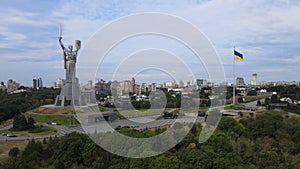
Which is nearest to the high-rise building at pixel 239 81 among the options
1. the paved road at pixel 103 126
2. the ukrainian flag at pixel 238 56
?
the ukrainian flag at pixel 238 56

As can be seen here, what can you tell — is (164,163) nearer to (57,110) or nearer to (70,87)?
(57,110)

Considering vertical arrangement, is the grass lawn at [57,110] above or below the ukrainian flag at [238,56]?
below

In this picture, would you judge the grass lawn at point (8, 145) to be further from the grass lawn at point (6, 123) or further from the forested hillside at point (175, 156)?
the grass lawn at point (6, 123)

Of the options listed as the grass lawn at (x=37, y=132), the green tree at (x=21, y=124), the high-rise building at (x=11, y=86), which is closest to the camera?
the grass lawn at (x=37, y=132)

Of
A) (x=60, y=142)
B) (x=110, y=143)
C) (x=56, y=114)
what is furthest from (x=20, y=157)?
(x=56, y=114)

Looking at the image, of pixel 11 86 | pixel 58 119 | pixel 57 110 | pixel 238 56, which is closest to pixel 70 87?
pixel 57 110

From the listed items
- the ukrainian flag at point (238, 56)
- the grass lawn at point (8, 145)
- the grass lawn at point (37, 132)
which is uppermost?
the ukrainian flag at point (238, 56)

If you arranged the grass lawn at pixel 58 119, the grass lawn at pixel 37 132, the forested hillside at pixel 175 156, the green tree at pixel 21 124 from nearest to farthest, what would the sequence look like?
the forested hillside at pixel 175 156 < the grass lawn at pixel 37 132 < the green tree at pixel 21 124 < the grass lawn at pixel 58 119

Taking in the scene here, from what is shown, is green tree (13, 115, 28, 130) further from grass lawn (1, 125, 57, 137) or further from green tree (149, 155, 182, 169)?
green tree (149, 155, 182, 169)

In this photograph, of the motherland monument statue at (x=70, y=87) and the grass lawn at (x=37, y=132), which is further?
the motherland monument statue at (x=70, y=87)

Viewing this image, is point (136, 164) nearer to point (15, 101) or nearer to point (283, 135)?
point (283, 135)

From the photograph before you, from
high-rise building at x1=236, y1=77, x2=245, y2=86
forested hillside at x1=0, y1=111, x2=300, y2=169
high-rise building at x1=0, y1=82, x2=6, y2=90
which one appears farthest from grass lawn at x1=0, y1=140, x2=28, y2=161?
high-rise building at x1=236, y1=77, x2=245, y2=86
